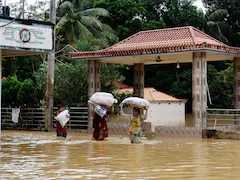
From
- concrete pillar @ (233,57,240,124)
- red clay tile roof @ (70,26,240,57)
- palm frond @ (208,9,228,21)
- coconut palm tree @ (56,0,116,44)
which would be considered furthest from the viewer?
palm frond @ (208,9,228,21)

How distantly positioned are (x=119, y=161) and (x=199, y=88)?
9.02m

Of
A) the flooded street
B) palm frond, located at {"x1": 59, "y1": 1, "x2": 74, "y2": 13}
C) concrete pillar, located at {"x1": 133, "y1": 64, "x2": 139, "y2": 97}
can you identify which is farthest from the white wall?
the flooded street

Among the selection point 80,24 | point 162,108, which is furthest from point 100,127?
point 80,24

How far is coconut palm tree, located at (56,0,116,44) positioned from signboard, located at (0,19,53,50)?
56.6ft

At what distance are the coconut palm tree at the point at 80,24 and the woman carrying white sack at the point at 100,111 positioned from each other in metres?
18.9

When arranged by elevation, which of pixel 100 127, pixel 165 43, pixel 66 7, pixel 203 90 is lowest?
pixel 100 127

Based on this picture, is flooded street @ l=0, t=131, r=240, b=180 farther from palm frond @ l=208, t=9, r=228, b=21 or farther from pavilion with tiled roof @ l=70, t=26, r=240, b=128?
palm frond @ l=208, t=9, r=228, b=21

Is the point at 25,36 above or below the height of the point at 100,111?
above

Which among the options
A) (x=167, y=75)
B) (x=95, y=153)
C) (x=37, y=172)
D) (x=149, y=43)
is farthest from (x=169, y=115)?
(x=37, y=172)

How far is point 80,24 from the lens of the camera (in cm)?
3750

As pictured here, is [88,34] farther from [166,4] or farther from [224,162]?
[224,162]

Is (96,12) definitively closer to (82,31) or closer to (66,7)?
(66,7)

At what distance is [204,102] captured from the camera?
797 inches

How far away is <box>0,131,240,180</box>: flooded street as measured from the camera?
9625 millimetres
